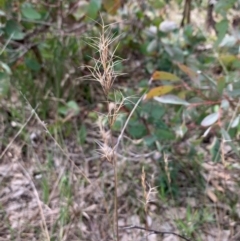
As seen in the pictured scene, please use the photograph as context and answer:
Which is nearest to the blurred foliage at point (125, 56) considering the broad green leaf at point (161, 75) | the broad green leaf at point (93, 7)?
the broad green leaf at point (93, 7)

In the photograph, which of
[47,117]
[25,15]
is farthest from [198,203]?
[25,15]

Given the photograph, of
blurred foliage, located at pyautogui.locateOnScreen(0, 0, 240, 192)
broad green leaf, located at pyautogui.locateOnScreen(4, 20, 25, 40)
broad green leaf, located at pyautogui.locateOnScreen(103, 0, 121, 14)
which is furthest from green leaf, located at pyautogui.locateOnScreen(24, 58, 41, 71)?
broad green leaf, located at pyautogui.locateOnScreen(103, 0, 121, 14)

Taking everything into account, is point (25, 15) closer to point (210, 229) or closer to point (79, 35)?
point (79, 35)

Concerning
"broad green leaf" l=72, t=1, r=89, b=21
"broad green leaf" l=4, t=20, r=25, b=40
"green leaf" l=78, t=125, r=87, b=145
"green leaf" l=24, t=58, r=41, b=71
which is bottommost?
"green leaf" l=78, t=125, r=87, b=145

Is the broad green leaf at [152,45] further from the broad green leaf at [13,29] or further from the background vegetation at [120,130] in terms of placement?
the broad green leaf at [13,29]

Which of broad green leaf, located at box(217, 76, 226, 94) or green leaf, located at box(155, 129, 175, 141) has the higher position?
broad green leaf, located at box(217, 76, 226, 94)

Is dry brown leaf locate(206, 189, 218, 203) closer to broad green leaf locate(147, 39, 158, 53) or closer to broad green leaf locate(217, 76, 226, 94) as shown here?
broad green leaf locate(217, 76, 226, 94)

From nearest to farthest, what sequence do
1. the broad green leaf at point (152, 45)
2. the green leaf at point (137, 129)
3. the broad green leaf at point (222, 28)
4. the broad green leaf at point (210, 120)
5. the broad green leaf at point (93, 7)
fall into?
1. the broad green leaf at point (210, 120)
2. the broad green leaf at point (222, 28)
3. the green leaf at point (137, 129)
4. the broad green leaf at point (93, 7)
5. the broad green leaf at point (152, 45)

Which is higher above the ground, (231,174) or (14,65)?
(14,65)
